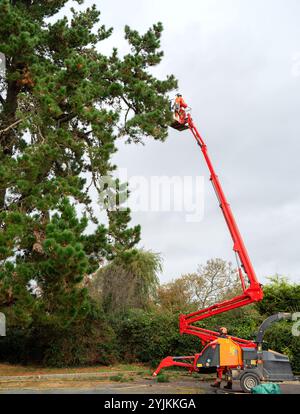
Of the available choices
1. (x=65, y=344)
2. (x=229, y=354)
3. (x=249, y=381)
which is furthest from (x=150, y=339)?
(x=249, y=381)

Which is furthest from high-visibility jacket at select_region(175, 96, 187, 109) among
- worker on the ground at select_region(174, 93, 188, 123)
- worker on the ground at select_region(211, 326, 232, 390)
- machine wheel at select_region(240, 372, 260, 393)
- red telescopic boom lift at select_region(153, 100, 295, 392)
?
machine wheel at select_region(240, 372, 260, 393)

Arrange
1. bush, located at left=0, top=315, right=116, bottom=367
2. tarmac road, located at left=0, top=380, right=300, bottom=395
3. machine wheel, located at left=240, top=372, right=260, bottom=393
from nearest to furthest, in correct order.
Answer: machine wheel, located at left=240, top=372, right=260, bottom=393
tarmac road, located at left=0, top=380, right=300, bottom=395
bush, located at left=0, top=315, right=116, bottom=367

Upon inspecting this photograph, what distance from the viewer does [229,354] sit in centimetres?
1109

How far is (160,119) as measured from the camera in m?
16.0

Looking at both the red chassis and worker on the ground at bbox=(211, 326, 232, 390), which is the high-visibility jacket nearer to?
the red chassis

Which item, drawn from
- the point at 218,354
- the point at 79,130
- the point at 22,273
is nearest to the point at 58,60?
the point at 79,130

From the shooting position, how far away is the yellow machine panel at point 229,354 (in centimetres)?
1103

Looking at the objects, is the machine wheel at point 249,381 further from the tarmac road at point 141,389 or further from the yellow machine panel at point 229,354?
the yellow machine panel at point 229,354

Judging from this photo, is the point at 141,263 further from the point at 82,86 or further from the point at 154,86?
the point at 82,86

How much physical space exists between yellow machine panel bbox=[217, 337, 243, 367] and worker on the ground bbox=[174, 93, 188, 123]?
674 centimetres

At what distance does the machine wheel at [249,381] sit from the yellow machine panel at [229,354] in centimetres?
39

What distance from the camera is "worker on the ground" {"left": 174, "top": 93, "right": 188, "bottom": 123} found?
14.3 m

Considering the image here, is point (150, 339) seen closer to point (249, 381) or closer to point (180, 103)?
point (249, 381)

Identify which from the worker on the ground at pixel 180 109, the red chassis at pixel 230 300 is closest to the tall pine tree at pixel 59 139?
the worker on the ground at pixel 180 109
